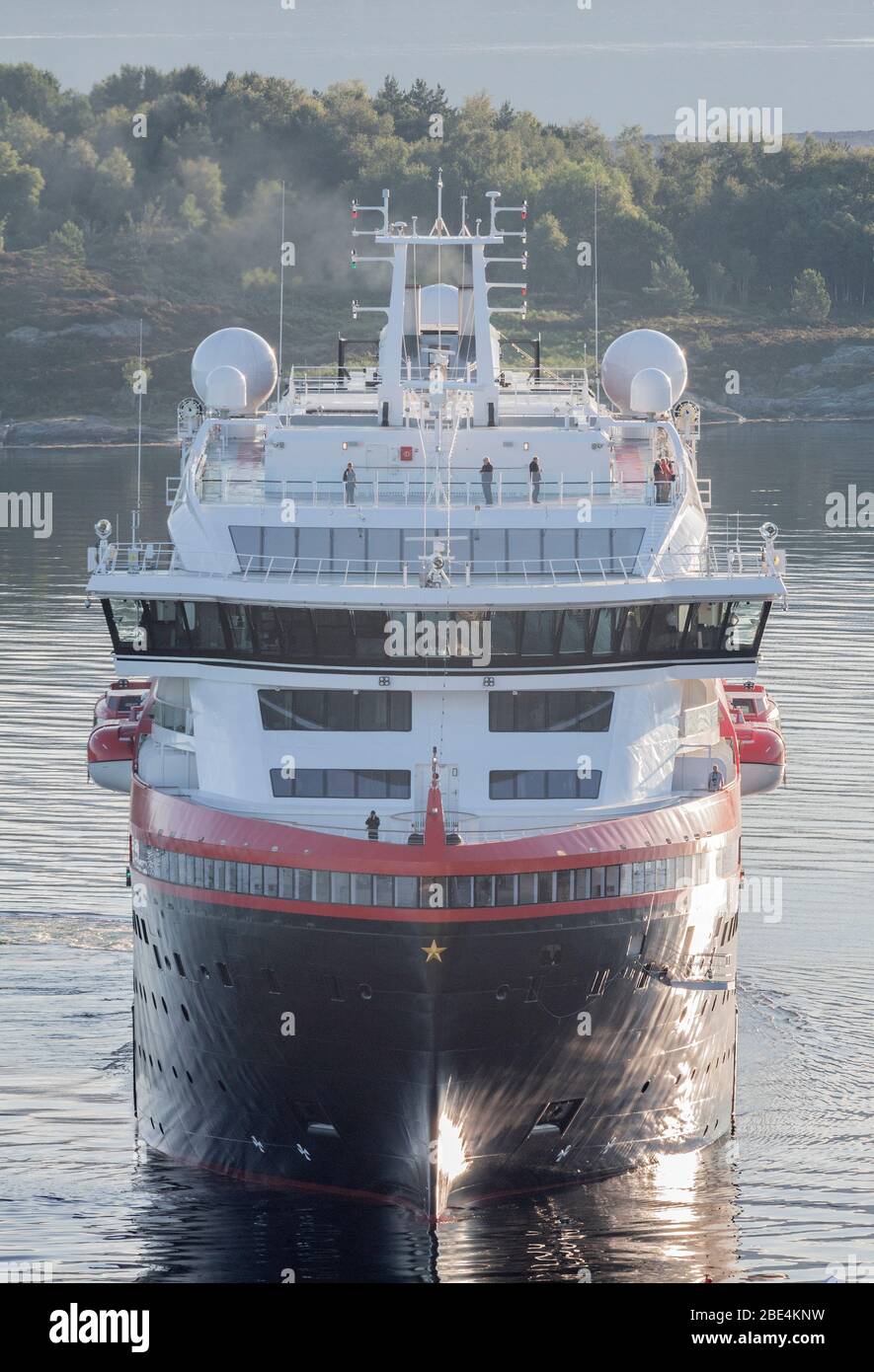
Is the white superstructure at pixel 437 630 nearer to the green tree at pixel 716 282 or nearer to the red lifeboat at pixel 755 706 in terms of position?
the red lifeboat at pixel 755 706

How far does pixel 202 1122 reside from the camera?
131 feet

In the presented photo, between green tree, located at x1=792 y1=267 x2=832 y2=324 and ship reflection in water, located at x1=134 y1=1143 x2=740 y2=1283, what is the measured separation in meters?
152

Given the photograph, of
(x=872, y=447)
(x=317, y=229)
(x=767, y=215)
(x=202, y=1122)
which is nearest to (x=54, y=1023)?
(x=202, y=1122)

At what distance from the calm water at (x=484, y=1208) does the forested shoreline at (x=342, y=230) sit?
94768 mm

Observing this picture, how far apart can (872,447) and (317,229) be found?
44.3 meters

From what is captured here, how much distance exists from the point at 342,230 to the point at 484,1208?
143 metres

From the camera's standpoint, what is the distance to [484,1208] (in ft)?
124

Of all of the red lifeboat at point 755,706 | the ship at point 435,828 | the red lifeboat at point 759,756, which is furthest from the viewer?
the red lifeboat at point 755,706

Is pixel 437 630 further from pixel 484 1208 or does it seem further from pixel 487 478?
pixel 484 1208

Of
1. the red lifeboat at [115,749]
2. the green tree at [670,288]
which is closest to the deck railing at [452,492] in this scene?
the red lifeboat at [115,749]

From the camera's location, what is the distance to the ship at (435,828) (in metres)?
36.2

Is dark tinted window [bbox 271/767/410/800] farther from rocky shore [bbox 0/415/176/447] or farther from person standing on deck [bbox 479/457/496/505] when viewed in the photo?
rocky shore [bbox 0/415/176/447]
